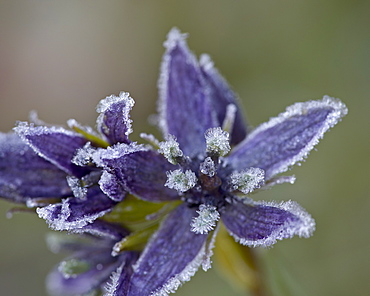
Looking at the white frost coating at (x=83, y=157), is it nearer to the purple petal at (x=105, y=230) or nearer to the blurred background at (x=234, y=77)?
the purple petal at (x=105, y=230)

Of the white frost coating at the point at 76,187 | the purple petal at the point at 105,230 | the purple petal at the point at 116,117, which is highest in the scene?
the purple petal at the point at 116,117

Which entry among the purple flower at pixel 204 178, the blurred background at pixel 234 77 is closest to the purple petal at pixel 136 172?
the purple flower at pixel 204 178

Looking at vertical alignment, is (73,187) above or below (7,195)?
below

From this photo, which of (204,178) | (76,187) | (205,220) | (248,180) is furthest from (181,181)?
(76,187)

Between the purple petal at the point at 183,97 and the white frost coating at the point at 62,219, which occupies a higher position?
the purple petal at the point at 183,97

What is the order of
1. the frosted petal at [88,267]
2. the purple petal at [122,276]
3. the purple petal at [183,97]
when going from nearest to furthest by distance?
the purple petal at [122,276] → the frosted petal at [88,267] → the purple petal at [183,97]

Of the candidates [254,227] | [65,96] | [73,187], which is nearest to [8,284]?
[65,96]

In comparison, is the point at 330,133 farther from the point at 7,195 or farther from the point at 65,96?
the point at 7,195

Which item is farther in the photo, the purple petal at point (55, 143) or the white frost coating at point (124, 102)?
the purple petal at point (55, 143)
